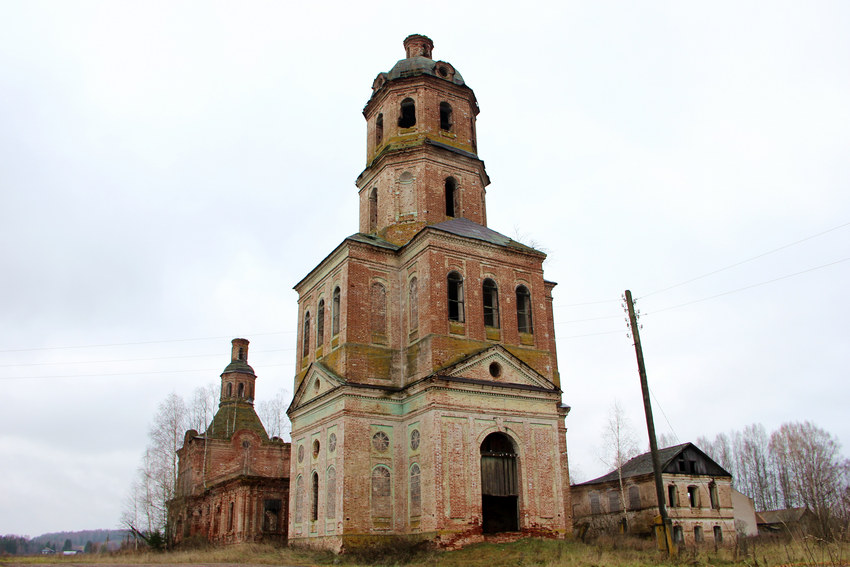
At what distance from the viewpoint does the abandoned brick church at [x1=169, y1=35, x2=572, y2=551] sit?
21484 mm

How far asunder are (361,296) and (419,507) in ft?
25.2

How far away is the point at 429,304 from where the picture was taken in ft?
75.4

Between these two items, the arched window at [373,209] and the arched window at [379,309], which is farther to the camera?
the arched window at [373,209]

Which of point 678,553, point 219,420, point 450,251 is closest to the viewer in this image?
point 678,553

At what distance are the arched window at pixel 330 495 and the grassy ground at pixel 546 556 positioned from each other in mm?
1317

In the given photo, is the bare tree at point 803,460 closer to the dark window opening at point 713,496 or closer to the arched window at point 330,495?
the dark window opening at point 713,496

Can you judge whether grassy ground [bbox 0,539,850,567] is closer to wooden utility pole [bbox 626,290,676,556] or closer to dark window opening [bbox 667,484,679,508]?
wooden utility pole [bbox 626,290,676,556]

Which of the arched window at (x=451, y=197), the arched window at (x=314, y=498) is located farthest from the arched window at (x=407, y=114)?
the arched window at (x=314, y=498)

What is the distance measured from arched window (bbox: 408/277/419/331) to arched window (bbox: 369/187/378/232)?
16.0 feet

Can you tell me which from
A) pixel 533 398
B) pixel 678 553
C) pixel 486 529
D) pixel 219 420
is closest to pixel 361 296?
pixel 533 398

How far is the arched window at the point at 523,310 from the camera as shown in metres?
25.0

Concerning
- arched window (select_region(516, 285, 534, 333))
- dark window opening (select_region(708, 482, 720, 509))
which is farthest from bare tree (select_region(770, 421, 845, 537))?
arched window (select_region(516, 285, 534, 333))

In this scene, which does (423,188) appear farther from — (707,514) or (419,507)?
(707,514)

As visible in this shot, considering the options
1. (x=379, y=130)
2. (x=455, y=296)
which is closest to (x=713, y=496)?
(x=455, y=296)
